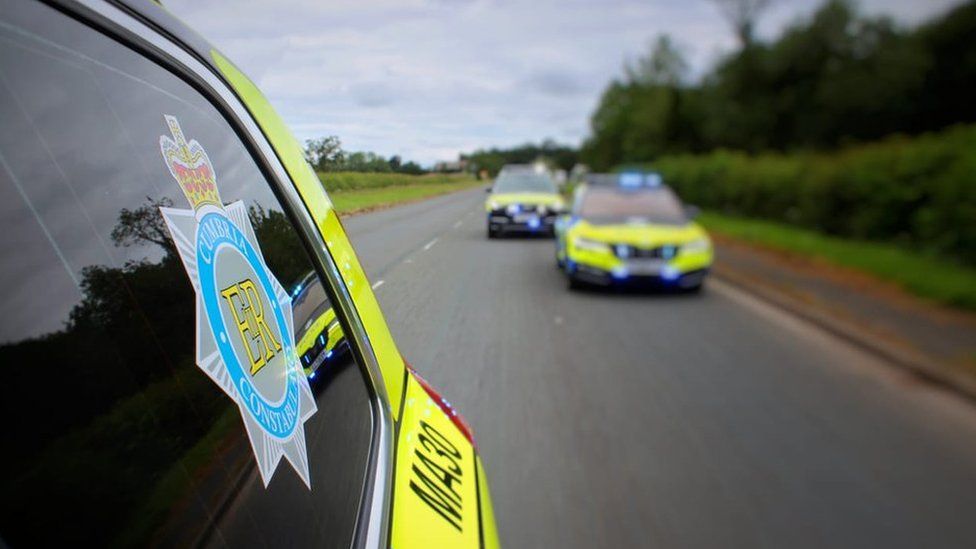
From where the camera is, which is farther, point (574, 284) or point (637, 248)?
point (574, 284)

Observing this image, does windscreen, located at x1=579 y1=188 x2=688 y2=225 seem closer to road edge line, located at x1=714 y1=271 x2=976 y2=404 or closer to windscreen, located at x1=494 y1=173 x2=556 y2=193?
road edge line, located at x1=714 y1=271 x2=976 y2=404

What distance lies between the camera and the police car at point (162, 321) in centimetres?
71

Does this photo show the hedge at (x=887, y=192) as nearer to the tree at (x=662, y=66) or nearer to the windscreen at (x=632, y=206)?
the windscreen at (x=632, y=206)

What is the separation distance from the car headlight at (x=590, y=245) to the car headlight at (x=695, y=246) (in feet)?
3.19

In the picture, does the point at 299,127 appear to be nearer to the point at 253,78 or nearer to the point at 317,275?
the point at 253,78

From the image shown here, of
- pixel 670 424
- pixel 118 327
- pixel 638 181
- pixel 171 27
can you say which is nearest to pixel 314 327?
pixel 171 27

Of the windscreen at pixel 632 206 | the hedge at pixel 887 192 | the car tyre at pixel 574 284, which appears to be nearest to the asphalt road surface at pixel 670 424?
the car tyre at pixel 574 284

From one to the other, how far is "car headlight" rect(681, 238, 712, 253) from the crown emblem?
9344 mm

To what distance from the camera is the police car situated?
2.32ft

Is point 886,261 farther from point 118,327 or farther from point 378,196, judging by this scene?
point 118,327

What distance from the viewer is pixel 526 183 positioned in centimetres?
1902

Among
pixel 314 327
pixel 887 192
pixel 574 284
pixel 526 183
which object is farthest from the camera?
pixel 526 183

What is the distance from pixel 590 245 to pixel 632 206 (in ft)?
4.98

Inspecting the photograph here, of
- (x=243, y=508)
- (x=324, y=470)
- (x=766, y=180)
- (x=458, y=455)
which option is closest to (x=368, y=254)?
(x=458, y=455)
